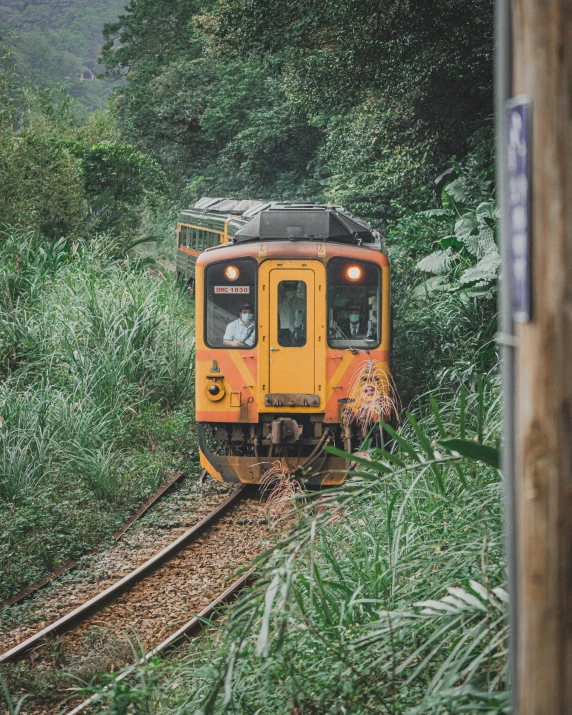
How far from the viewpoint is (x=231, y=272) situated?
28.7ft

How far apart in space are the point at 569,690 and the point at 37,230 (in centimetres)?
1505

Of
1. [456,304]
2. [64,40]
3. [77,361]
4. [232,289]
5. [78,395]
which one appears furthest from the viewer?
[64,40]

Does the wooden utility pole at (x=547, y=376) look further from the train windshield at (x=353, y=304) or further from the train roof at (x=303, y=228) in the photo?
the train roof at (x=303, y=228)

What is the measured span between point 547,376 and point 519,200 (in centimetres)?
44

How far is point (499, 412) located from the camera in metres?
6.14

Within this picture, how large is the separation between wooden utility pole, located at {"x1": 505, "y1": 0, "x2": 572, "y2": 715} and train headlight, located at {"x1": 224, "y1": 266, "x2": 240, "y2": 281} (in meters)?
6.70

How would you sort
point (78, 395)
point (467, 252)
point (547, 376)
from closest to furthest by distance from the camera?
point (547, 376)
point (78, 395)
point (467, 252)

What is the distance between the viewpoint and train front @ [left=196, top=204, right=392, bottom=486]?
8.64 metres

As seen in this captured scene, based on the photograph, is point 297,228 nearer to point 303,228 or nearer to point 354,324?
point 303,228

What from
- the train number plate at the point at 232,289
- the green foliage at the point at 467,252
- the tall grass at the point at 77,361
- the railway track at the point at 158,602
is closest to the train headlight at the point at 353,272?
the train number plate at the point at 232,289

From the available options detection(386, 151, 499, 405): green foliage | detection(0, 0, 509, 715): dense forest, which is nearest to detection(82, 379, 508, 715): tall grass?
detection(0, 0, 509, 715): dense forest

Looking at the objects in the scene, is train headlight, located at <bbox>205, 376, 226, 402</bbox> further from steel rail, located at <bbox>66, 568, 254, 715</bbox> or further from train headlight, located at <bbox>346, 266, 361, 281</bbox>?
steel rail, located at <bbox>66, 568, 254, 715</bbox>

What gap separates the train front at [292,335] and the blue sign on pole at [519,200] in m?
6.36

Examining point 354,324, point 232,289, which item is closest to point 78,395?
point 232,289
